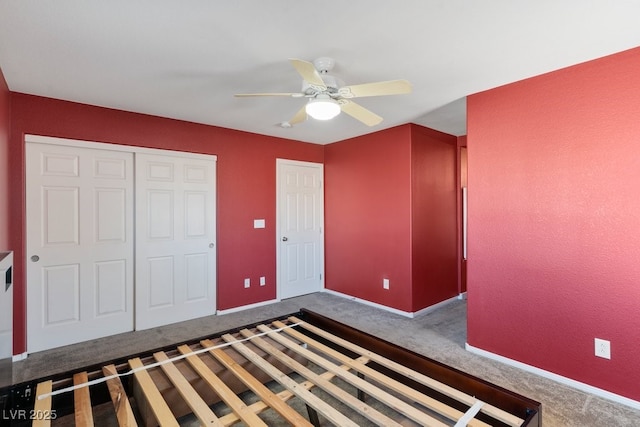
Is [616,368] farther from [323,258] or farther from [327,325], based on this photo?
[323,258]

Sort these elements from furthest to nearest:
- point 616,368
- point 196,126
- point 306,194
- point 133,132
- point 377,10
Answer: point 306,194
point 196,126
point 133,132
point 616,368
point 377,10

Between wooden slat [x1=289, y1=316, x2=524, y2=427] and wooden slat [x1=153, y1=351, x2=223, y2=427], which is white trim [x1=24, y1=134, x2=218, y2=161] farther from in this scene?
wooden slat [x1=289, y1=316, x2=524, y2=427]

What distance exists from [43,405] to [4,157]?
213 centimetres

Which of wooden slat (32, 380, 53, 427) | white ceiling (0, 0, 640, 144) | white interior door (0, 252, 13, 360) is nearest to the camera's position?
white interior door (0, 252, 13, 360)

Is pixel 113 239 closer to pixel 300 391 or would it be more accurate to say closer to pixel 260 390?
pixel 260 390

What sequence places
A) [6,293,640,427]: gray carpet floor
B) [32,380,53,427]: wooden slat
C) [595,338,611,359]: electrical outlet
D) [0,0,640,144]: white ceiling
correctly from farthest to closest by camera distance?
[595,338,611,359]: electrical outlet < [6,293,640,427]: gray carpet floor < [0,0,640,144]: white ceiling < [32,380,53,427]: wooden slat

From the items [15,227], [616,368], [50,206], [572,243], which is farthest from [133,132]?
[616,368]

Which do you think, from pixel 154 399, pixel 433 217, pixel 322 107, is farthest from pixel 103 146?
pixel 433 217

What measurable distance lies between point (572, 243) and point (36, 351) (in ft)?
14.9

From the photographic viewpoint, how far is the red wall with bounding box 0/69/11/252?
239 centimetres

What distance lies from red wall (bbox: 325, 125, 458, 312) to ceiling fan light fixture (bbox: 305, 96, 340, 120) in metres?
1.90

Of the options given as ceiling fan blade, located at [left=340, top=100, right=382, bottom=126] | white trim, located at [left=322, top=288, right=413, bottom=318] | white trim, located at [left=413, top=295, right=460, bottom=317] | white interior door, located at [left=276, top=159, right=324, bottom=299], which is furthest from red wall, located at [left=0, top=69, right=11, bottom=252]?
white trim, located at [left=413, top=295, right=460, bottom=317]

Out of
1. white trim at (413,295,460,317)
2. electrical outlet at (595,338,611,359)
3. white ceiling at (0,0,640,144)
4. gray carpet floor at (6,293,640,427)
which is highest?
white ceiling at (0,0,640,144)

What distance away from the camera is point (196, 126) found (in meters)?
3.71
